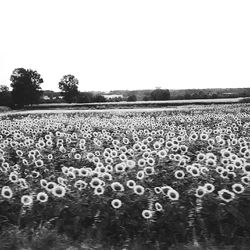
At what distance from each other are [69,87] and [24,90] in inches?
958

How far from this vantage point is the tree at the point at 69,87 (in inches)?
3684

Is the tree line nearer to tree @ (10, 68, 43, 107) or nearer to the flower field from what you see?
tree @ (10, 68, 43, 107)

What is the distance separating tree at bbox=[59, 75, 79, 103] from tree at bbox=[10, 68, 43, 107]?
12.8 metres

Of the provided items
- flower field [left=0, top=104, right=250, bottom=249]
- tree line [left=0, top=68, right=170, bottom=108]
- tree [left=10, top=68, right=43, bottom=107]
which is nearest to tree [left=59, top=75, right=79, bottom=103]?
tree line [left=0, top=68, right=170, bottom=108]

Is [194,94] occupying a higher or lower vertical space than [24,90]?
lower

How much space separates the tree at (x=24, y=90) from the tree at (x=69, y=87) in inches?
503

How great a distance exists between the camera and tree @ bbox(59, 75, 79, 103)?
9356 centimetres

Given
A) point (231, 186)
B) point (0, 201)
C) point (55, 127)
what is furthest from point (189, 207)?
point (55, 127)

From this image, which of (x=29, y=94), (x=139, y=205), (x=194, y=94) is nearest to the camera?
(x=139, y=205)

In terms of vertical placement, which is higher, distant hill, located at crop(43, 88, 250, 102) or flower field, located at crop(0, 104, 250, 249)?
flower field, located at crop(0, 104, 250, 249)

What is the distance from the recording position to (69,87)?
3846 inches

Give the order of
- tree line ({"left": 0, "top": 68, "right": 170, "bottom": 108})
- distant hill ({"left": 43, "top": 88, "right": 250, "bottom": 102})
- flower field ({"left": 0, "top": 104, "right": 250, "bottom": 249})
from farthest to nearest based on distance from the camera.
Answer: tree line ({"left": 0, "top": 68, "right": 170, "bottom": 108}), distant hill ({"left": 43, "top": 88, "right": 250, "bottom": 102}), flower field ({"left": 0, "top": 104, "right": 250, "bottom": 249})

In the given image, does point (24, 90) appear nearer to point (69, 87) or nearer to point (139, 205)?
point (69, 87)

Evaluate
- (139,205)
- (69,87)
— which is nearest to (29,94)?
(69,87)
